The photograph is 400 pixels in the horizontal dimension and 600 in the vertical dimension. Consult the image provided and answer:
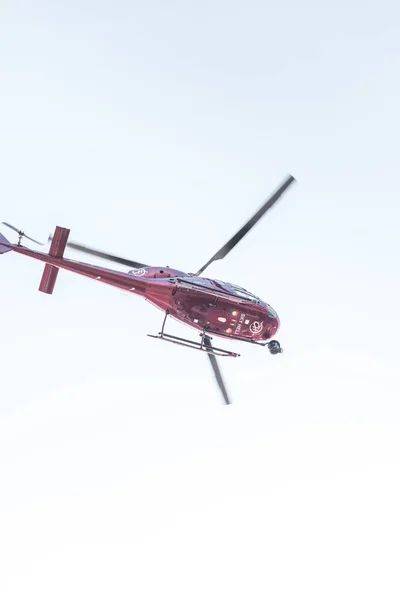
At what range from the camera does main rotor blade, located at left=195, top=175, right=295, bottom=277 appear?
25047mm

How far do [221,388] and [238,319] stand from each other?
322 centimetres

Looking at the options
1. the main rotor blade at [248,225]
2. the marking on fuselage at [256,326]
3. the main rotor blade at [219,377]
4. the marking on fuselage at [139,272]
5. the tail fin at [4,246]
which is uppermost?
the main rotor blade at [248,225]

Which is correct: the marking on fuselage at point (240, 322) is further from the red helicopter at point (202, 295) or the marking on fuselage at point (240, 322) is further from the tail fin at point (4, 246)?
the tail fin at point (4, 246)

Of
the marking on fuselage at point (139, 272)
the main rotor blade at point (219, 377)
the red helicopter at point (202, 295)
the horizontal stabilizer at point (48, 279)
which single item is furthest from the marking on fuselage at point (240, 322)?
the horizontal stabilizer at point (48, 279)

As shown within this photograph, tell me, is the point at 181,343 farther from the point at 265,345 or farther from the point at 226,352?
the point at 265,345

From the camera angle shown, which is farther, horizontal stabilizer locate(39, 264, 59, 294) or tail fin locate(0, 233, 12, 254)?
horizontal stabilizer locate(39, 264, 59, 294)

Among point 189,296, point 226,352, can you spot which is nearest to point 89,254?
point 189,296

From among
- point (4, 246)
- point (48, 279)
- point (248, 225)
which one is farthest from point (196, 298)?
point (4, 246)

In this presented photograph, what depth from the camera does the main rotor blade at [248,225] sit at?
25.0 meters

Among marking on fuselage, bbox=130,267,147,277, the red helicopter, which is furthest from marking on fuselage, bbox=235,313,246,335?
marking on fuselage, bbox=130,267,147,277

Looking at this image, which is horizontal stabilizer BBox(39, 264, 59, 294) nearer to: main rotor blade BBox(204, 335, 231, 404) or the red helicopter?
the red helicopter

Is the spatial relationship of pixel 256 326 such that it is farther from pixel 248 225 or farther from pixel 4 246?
pixel 4 246

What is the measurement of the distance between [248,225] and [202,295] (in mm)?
2449

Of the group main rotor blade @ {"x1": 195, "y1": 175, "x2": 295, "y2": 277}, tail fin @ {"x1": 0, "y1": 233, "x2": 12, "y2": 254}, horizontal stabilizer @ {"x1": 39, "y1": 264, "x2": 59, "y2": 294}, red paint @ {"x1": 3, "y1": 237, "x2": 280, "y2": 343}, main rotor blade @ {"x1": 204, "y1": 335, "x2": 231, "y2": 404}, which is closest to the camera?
tail fin @ {"x1": 0, "y1": 233, "x2": 12, "y2": 254}
